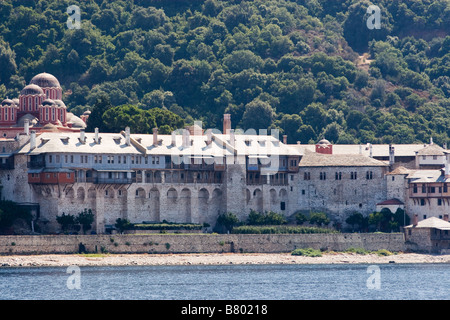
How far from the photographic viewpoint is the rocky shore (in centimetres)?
11000

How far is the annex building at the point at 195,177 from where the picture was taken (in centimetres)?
11900

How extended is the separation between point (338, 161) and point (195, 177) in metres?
13.5

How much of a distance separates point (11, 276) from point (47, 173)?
18078 millimetres

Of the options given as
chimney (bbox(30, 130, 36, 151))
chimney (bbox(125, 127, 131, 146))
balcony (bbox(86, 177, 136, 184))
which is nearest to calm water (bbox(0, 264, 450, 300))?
balcony (bbox(86, 177, 136, 184))

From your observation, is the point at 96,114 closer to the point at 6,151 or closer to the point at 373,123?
the point at 6,151

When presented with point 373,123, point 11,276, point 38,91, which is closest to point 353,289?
point 11,276

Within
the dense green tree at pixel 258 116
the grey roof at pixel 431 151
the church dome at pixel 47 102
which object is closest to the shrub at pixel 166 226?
the church dome at pixel 47 102

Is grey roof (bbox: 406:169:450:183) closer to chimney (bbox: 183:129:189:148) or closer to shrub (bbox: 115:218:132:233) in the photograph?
chimney (bbox: 183:129:189:148)

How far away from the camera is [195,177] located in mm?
126625

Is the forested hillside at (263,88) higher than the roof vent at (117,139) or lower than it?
higher

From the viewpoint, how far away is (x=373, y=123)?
7116 inches

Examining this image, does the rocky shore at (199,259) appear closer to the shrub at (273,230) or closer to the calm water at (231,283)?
the calm water at (231,283)

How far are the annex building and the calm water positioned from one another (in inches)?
430

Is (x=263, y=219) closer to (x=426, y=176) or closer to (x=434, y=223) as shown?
(x=434, y=223)
